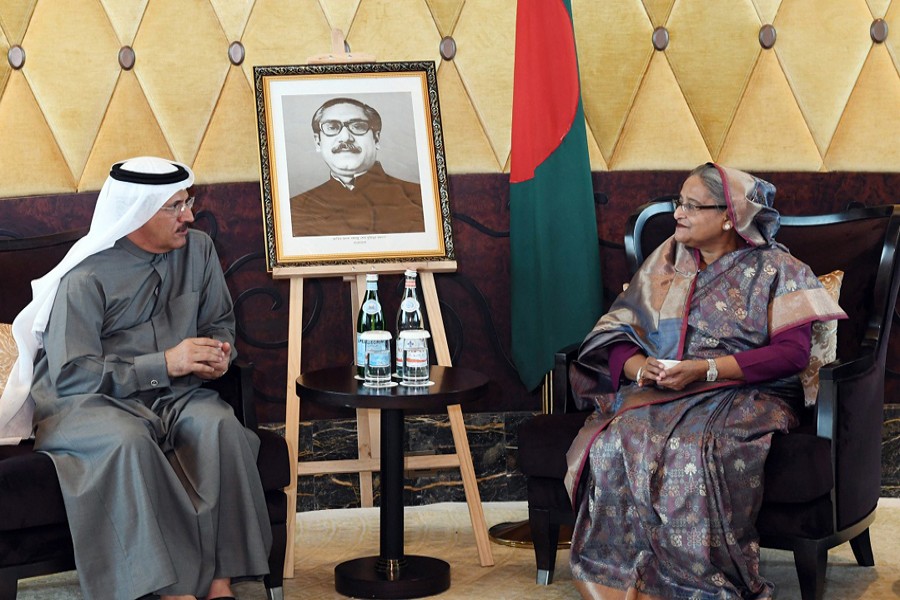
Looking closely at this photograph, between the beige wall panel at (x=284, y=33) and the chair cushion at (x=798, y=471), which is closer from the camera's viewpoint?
the chair cushion at (x=798, y=471)

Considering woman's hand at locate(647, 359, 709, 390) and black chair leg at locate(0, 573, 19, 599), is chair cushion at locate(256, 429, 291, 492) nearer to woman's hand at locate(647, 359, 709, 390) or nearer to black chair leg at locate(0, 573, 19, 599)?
black chair leg at locate(0, 573, 19, 599)

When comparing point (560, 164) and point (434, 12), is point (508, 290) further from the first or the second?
point (434, 12)

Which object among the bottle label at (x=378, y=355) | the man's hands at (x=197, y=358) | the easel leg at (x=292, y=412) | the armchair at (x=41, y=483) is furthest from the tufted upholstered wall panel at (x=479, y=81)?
the bottle label at (x=378, y=355)

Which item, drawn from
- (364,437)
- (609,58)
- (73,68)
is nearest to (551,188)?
(609,58)

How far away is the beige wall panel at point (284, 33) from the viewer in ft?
13.7

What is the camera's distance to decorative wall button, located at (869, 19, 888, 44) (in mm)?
4324

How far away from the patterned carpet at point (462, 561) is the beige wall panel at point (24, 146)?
146cm

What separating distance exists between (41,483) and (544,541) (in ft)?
5.00

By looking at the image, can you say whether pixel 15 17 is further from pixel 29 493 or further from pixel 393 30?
pixel 29 493

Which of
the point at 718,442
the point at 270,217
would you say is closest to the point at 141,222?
the point at 270,217

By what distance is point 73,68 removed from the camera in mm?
4074

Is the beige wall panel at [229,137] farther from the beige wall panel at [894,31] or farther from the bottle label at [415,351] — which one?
the beige wall panel at [894,31]

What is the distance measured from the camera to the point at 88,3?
13.4ft

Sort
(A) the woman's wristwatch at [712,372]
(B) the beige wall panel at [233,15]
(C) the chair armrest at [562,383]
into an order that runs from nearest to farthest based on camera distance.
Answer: (A) the woman's wristwatch at [712,372] → (C) the chair armrest at [562,383] → (B) the beige wall panel at [233,15]
